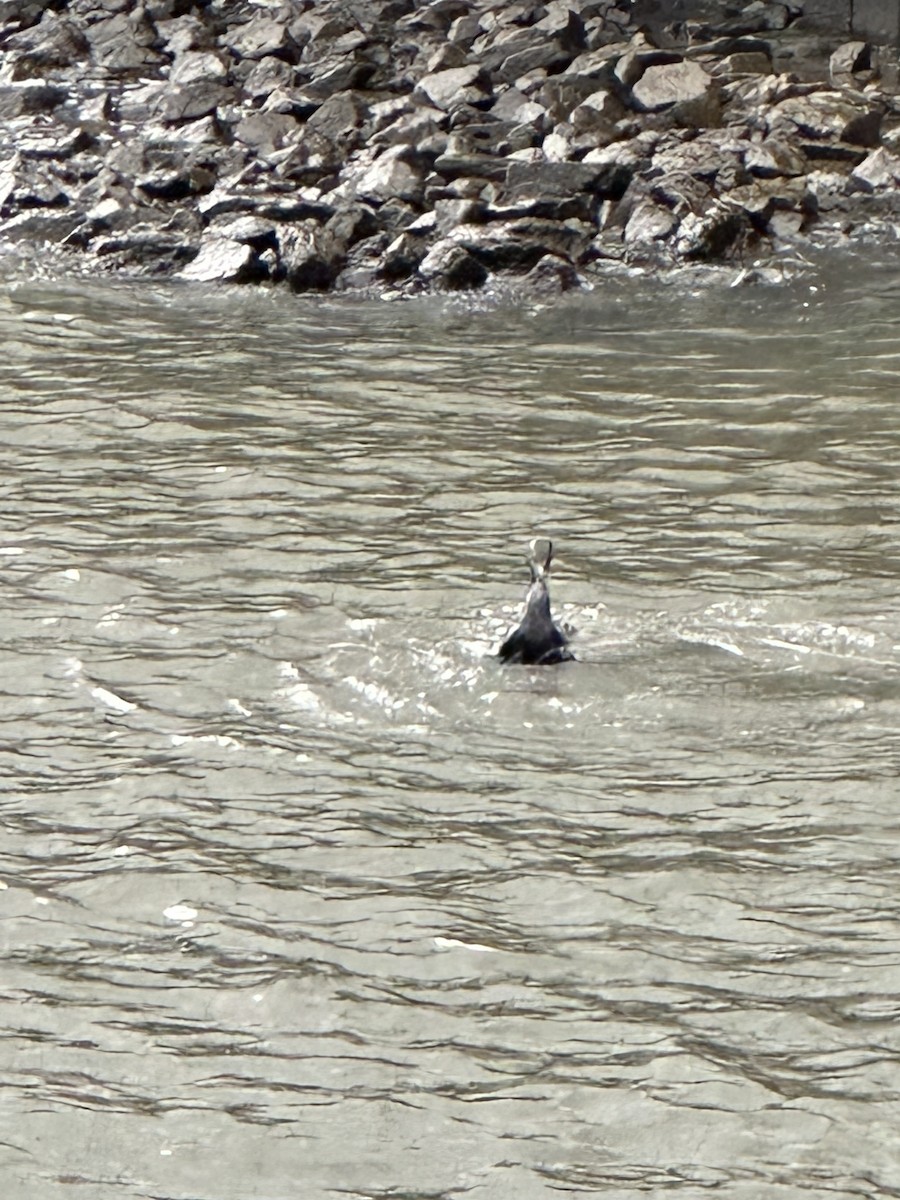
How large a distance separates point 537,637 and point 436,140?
23.8ft

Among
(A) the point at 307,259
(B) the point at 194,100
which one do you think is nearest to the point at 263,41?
(B) the point at 194,100

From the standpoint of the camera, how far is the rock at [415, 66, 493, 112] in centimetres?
1324

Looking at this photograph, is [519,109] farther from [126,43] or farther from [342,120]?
[126,43]

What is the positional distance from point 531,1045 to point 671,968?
43 centimetres

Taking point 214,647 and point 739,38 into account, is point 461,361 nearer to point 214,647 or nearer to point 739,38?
point 214,647

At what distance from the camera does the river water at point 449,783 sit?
157 inches

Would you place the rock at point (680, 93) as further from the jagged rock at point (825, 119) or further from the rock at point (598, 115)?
the jagged rock at point (825, 119)

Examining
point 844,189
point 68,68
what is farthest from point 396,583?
point 68,68

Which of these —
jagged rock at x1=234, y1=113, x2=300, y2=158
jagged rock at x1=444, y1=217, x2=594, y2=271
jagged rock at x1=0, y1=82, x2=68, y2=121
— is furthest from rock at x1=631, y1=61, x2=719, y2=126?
jagged rock at x1=0, y1=82, x2=68, y2=121

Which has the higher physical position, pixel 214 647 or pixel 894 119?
pixel 894 119

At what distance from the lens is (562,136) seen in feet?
40.5

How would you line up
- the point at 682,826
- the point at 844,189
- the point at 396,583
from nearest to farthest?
1. the point at 682,826
2. the point at 396,583
3. the point at 844,189

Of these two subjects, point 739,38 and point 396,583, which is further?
point 739,38

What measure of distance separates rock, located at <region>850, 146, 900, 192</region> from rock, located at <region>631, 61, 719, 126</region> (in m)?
1.14
